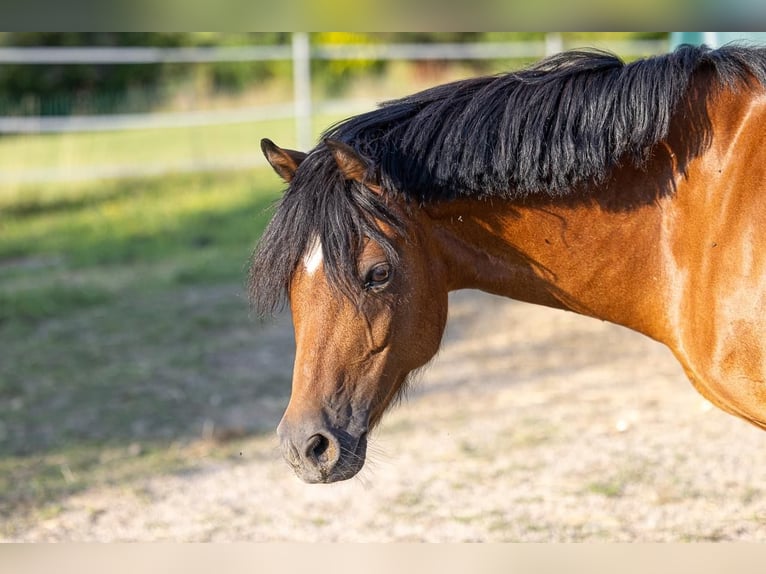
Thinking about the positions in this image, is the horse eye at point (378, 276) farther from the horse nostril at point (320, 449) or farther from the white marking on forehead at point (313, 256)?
the horse nostril at point (320, 449)

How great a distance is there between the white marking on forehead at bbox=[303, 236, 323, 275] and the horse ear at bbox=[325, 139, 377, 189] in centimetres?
22

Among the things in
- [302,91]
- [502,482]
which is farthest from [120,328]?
[302,91]

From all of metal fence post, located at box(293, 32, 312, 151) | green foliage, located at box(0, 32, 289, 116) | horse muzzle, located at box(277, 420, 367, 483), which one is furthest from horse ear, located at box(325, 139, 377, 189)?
green foliage, located at box(0, 32, 289, 116)

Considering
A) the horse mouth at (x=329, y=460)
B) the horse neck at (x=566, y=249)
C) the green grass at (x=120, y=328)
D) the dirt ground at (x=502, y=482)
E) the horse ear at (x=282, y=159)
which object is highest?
the horse ear at (x=282, y=159)

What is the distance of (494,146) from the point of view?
2742 millimetres

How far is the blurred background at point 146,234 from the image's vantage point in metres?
5.73

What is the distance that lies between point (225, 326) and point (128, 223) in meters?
3.79

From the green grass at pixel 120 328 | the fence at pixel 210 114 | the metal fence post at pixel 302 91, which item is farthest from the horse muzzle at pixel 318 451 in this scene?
the metal fence post at pixel 302 91

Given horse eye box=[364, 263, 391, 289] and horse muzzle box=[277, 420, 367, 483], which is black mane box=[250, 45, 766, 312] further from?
horse muzzle box=[277, 420, 367, 483]

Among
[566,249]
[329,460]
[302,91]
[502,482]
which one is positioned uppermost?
[566,249]

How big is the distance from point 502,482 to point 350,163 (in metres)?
2.65

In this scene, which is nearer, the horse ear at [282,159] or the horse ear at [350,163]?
the horse ear at [350,163]

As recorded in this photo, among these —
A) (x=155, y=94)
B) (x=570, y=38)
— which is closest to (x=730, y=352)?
(x=570, y=38)

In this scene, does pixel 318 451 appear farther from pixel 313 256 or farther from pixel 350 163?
pixel 350 163
